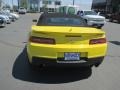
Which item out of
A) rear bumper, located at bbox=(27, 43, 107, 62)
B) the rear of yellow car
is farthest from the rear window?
rear bumper, located at bbox=(27, 43, 107, 62)

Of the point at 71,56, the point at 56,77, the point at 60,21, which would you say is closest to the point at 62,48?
the point at 71,56

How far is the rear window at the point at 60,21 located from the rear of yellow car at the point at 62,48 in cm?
139

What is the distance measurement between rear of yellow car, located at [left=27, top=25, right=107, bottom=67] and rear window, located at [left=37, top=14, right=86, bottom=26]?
1.39 metres

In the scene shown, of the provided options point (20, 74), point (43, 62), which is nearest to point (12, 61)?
point (20, 74)

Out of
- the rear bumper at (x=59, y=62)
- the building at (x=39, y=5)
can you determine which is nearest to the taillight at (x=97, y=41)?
the rear bumper at (x=59, y=62)

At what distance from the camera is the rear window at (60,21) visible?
26.3 ft

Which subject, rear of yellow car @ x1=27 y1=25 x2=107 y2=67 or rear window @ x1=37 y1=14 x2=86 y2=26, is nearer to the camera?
rear of yellow car @ x1=27 y1=25 x2=107 y2=67

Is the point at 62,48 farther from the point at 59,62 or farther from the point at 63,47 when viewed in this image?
the point at 59,62

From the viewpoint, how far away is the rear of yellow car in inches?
255

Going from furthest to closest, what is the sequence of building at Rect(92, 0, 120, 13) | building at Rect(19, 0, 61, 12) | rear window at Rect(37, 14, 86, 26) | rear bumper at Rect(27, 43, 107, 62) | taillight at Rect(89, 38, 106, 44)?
1. building at Rect(19, 0, 61, 12)
2. building at Rect(92, 0, 120, 13)
3. rear window at Rect(37, 14, 86, 26)
4. taillight at Rect(89, 38, 106, 44)
5. rear bumper at Rect(27, 43, 107, 62)

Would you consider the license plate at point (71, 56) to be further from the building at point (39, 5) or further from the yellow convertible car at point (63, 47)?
the building at point (39, 5)

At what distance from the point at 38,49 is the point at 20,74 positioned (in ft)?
3.35

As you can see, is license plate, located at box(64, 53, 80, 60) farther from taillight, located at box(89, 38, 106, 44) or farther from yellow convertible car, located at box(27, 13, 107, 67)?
taillight, located at box(89, 38, 106, 44)

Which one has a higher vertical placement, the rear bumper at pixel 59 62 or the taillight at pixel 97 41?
the taillight at pixel 97 41
